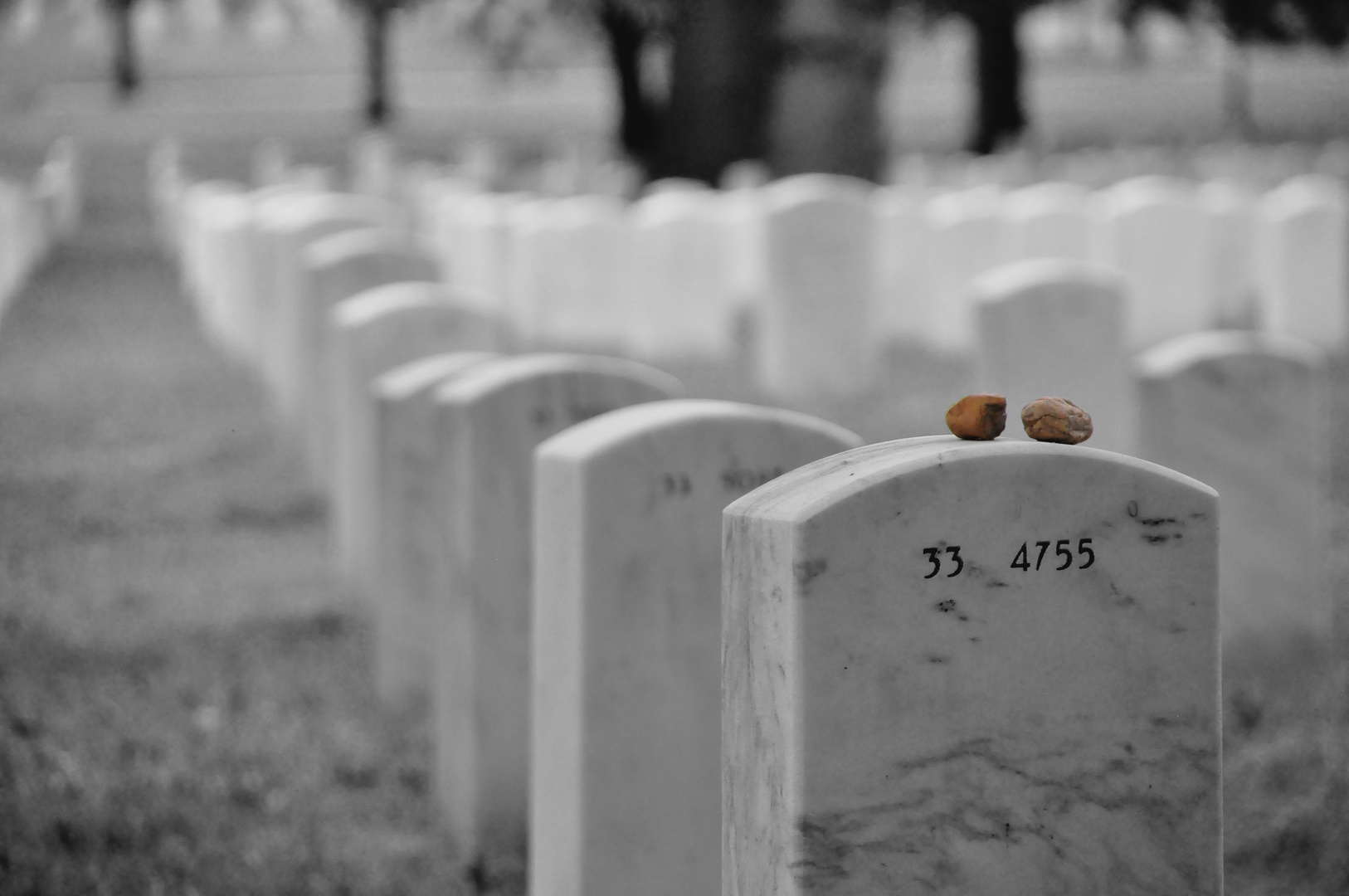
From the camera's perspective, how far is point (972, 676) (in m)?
2.29

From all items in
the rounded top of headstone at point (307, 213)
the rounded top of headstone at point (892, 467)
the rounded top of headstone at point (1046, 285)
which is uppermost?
the rounded top of headstone at point (892, 467)

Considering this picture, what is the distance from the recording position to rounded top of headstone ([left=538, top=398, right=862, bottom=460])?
3061 mm

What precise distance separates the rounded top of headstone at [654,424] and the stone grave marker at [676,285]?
7.94 meters

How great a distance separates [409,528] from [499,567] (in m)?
1.08

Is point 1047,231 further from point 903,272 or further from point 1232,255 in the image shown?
point 1232,255

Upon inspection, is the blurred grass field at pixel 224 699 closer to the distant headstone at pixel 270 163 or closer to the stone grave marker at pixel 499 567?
the stone grave marker at pixel 499 567

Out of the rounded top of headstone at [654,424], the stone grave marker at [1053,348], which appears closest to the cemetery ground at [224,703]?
the stone grave marker at [1053,348]

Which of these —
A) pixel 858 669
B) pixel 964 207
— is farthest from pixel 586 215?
pixel 858 669

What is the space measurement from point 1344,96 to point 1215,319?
37.9 meters

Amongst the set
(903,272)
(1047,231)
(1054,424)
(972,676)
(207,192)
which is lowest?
(903,272)

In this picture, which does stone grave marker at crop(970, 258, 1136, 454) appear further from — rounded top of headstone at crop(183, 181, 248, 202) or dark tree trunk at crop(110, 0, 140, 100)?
dark tree trunk at crop(110, 0, 140, 100)

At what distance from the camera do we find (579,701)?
3.06 meters

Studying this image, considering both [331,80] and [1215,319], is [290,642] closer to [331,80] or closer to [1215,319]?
[1215,319]

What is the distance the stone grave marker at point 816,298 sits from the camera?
374 inches
